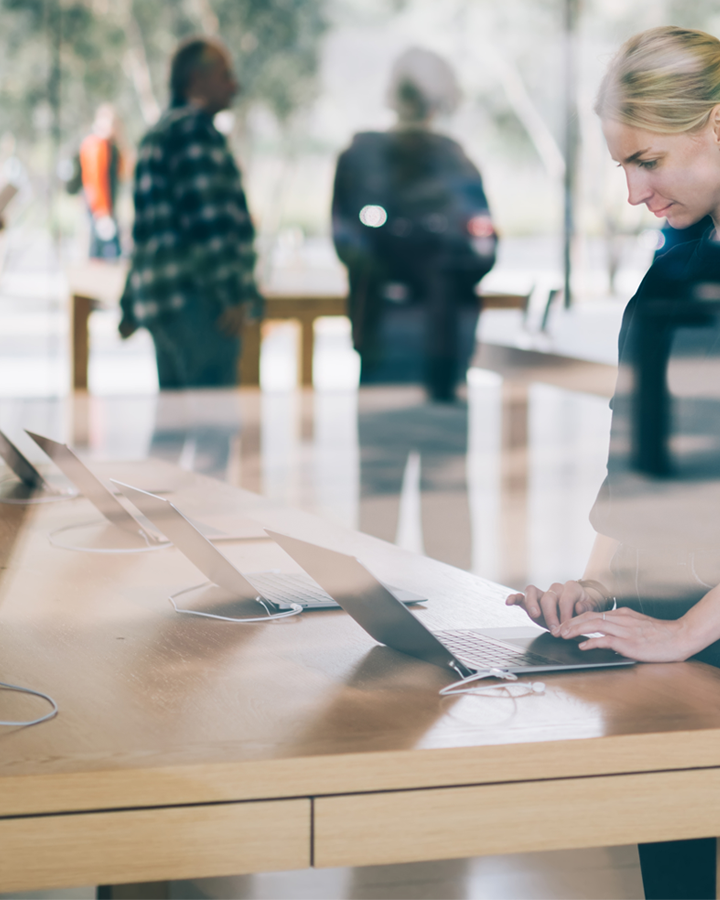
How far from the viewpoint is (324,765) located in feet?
2.65

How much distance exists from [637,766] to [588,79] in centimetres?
530

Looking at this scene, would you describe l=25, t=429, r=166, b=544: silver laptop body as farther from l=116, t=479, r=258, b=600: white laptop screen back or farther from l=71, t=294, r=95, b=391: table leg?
l=71, t=294, r=95, b=391: table leg

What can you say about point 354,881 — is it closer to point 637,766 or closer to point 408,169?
point 637,766

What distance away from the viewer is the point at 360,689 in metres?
0.94

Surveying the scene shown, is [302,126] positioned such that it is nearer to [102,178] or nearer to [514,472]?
[102,178]

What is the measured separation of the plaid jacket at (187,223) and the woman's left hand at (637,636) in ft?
7.81

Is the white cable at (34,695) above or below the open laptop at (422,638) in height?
below

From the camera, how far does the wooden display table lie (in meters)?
0.79

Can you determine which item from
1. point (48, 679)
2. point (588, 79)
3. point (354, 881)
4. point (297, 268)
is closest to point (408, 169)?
point (297, 268)

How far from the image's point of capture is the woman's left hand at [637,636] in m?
1.01

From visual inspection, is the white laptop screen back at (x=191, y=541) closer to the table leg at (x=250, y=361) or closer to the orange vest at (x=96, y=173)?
the table leg at (x=250, y=361)

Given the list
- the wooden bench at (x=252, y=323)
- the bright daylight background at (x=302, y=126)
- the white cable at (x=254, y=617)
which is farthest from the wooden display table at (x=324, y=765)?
the bright daylight background at (x=302, y=126)

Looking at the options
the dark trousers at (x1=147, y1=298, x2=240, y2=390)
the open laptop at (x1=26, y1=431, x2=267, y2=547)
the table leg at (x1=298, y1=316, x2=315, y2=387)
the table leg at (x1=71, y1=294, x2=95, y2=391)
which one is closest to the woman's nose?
the open laptop at (x1=26, y1=431, x2=267, y2=547)

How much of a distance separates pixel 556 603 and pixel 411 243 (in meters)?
4.47
